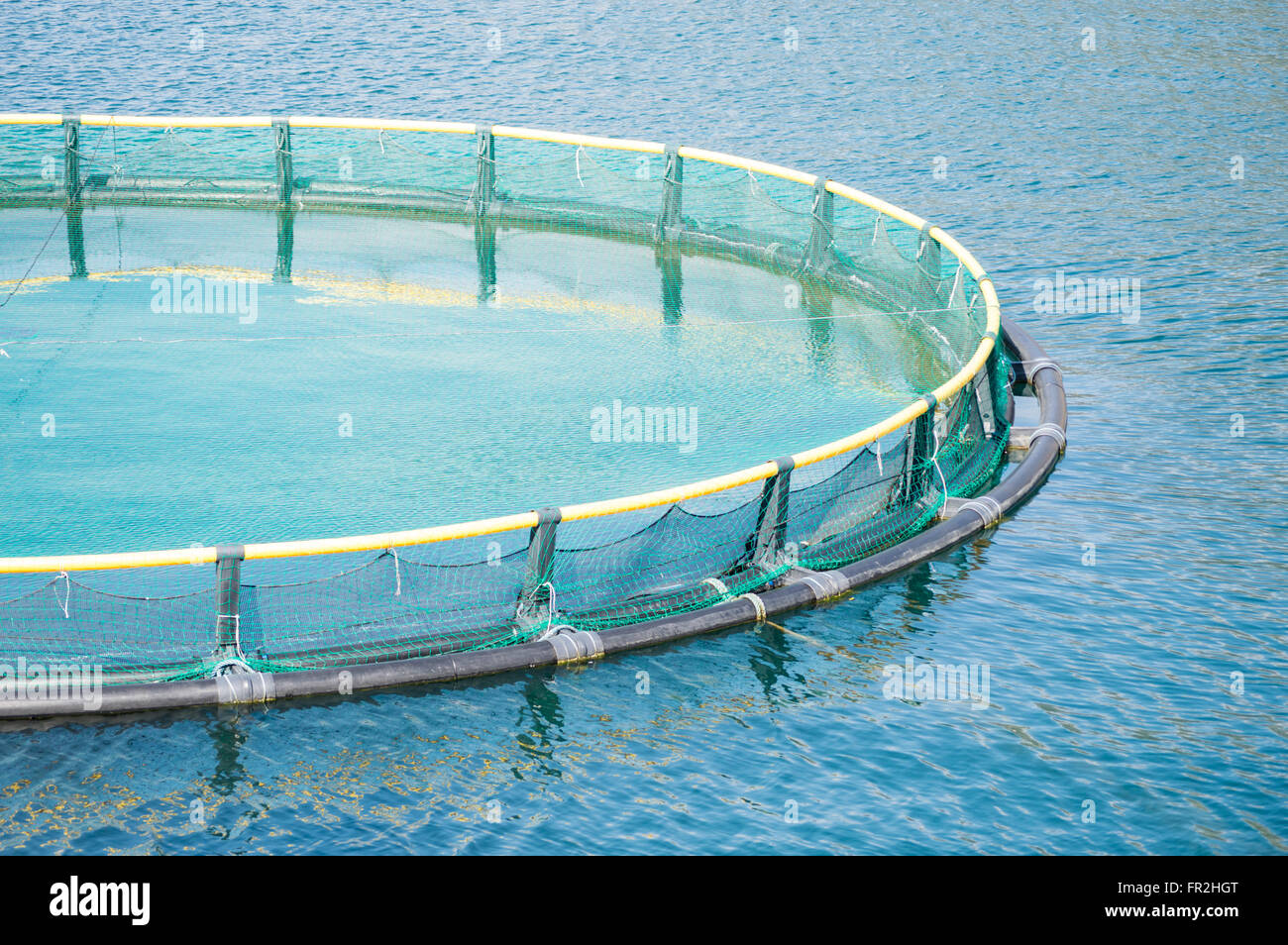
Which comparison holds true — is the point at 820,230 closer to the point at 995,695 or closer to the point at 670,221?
the point at 670,221

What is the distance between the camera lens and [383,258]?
2580cm

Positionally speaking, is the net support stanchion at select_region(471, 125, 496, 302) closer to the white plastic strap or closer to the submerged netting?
the submerged netting

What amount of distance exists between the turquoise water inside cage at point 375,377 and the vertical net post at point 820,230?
0.63 meters

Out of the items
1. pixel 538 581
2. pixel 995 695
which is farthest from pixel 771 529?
pixel 995 695

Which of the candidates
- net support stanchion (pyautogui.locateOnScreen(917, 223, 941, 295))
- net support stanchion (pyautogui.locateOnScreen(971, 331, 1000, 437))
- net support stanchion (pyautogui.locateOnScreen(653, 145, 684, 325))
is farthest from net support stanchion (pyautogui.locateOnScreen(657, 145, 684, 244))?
net support stanchion (pyautogui.locateOnScreen(971, 331, 1000, 437))

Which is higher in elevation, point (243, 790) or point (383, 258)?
point (383, 258)

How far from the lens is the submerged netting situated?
46.4 ft

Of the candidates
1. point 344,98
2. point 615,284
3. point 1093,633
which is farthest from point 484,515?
point 344,98

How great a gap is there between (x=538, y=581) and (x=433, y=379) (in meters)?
7.21

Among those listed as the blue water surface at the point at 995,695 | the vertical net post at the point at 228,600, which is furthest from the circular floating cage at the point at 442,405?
the blue water surface at the point at 995,695

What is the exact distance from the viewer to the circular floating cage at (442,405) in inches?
548

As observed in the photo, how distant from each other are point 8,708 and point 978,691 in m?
8.81

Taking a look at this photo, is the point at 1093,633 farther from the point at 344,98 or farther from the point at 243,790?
the point at 344,98

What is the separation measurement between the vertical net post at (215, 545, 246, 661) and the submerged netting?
3 centimetres
